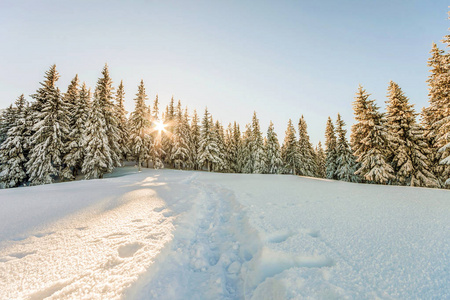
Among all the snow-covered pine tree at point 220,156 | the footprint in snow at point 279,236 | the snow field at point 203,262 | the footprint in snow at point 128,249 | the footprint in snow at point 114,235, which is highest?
the snow-covered pine tree at point 220,156

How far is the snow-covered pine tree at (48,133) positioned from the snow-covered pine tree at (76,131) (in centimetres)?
75

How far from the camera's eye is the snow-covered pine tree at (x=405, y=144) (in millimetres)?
16484

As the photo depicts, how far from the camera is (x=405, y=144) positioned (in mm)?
17578

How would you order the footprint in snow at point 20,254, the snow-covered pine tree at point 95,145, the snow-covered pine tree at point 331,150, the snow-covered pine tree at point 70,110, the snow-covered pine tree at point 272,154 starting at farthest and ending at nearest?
the snow-covered pine tree at point 272,154
the snow-covered pine tree at point 331,150
the snow-covered pine tree at point 70,110
the snow-covered pine tree at point 95,145
the footprint in snow at point 20,254

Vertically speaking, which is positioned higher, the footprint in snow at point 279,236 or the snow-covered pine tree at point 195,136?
the snow-covered pine tree at point 195,136

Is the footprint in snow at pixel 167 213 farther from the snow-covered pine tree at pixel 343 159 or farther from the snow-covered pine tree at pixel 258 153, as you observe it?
the snow-covered pine tree at pixel 258 153

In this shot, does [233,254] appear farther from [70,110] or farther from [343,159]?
[70,110]

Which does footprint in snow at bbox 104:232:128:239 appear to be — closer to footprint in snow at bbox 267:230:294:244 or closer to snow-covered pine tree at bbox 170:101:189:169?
footprint in snow at bbox 267:230:294:244

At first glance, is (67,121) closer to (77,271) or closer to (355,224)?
(77,271)

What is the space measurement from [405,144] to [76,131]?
125 feet

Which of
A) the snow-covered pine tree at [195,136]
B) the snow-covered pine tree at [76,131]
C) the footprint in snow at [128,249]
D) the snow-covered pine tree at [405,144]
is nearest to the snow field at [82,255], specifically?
the footprint in snow at [128,249]

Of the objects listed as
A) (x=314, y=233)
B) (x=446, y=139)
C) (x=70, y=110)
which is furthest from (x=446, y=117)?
(x=70, y=110)

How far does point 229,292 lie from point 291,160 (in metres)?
36.5

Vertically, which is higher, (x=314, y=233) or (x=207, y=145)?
(x=207, y=145)
